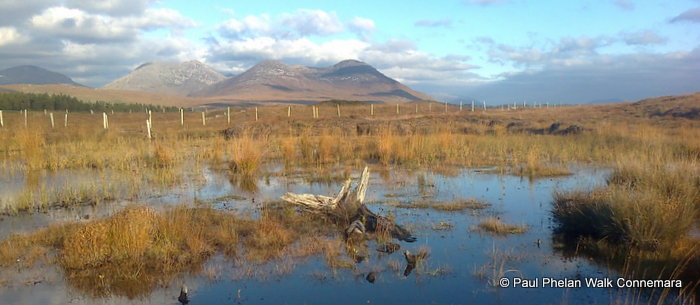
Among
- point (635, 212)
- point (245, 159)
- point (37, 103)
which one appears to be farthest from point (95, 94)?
point (635, 212)

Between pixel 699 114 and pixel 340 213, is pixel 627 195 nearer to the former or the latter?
pixel 340 213

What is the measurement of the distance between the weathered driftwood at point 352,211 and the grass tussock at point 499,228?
50.9 inches

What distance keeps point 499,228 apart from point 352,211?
2.39m

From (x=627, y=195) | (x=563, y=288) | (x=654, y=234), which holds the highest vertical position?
(x=627, y=195)

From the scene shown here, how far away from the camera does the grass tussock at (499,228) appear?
7.83m

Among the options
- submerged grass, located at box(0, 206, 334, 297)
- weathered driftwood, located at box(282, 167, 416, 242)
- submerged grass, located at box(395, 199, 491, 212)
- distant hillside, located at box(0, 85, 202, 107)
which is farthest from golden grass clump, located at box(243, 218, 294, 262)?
distant hillside, located at box(0, 85, 202, 107)

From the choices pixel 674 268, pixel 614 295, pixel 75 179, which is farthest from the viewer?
pixel 75 179

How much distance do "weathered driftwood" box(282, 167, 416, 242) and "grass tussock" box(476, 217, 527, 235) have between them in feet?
4.24

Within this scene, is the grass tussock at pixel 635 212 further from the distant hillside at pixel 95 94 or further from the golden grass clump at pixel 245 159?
the distant hillside at pixel 95 94

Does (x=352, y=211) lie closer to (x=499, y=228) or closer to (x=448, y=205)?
(x=448, y=205)

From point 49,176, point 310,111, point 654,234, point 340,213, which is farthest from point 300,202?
point 310,111

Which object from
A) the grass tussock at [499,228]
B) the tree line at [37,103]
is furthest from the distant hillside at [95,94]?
the grass tussock at [499,228]

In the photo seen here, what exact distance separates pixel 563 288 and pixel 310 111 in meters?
46.3

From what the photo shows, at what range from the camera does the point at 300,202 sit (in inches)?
345
